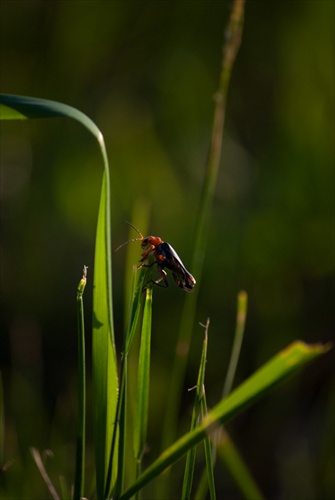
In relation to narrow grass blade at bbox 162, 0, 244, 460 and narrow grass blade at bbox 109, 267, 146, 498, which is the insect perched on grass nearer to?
narrow grass blade at bbox 162, 0, 244, 460

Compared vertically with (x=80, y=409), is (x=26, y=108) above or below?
above

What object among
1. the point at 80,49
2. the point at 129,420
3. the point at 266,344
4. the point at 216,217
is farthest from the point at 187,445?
the point at 80,49

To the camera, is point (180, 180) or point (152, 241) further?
point (180, 180)

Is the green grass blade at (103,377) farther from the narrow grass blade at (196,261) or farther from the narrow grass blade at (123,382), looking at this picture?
the narrow grass blade at (196,261)

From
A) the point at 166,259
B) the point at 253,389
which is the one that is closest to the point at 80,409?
the point at 253,389

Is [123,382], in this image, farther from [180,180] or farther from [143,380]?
[180,180]

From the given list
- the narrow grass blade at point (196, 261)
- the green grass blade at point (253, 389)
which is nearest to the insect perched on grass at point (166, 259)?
the narrow grass blade at point (196, 261)
